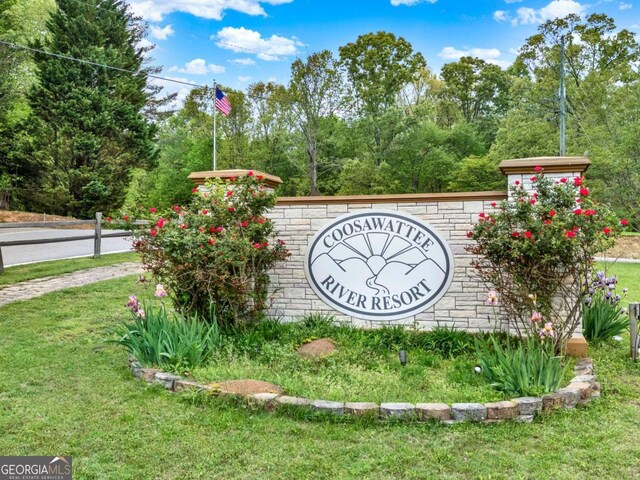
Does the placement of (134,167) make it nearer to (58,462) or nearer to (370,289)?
(370,289)

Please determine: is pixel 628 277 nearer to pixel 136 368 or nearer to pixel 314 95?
pixel 136 368

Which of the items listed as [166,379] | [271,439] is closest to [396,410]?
[271,439]

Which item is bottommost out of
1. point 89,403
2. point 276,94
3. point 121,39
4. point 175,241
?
point 89,403

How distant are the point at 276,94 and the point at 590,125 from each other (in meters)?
15.2

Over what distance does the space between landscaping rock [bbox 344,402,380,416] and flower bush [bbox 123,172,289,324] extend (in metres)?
1.83

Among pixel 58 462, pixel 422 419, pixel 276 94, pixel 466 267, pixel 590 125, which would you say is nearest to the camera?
pixel 58 462

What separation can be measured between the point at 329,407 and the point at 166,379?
131cm

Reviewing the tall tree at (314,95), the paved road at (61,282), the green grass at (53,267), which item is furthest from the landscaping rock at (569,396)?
the tall tree at (314,95)

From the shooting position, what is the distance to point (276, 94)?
25.6 m

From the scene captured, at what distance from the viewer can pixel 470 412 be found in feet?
9.64

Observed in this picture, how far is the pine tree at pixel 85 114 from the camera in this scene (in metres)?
20.1

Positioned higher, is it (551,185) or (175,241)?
(551,185)

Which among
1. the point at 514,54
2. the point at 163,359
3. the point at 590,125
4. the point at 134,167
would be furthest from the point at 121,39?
the point at 163,359

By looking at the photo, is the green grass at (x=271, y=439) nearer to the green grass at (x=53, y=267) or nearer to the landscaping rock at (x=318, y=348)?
the landscaping rock at (x=318, y=348)
